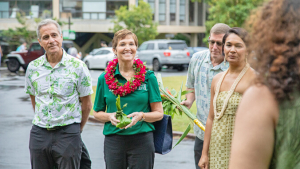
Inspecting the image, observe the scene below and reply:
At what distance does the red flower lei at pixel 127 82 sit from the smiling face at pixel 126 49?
0.41 feet

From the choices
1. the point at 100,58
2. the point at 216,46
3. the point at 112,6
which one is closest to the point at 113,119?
the point at 216,46

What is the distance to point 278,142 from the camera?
149cm

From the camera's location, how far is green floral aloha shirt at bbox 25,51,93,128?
3.94 metres

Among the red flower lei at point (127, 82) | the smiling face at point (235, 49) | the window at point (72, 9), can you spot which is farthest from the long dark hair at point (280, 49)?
the window at point (72, 9)

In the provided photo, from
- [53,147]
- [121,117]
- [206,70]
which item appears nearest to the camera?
[121,117]

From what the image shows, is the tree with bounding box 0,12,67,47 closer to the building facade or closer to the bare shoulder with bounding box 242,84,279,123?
the building facade

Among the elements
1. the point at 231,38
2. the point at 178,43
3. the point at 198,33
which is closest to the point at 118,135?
the point at 231,38

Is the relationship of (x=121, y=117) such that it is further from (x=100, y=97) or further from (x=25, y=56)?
(x=25, y=56)

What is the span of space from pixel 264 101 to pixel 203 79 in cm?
284

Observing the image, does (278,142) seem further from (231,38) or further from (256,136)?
(231,38)

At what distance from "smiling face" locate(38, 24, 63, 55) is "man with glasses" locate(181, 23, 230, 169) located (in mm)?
1549

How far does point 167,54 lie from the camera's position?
2542cm

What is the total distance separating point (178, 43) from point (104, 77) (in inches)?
878

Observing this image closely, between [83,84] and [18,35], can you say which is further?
[18,35]
